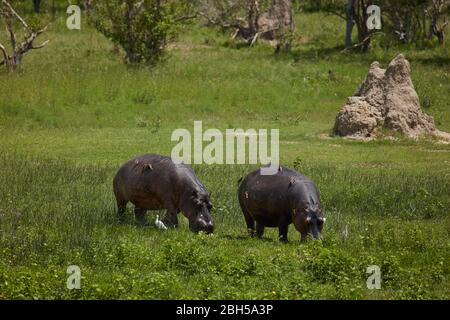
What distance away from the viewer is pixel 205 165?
853 inches

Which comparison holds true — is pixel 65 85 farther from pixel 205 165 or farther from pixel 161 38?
pixel 205 165

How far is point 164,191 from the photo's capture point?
1481 cm

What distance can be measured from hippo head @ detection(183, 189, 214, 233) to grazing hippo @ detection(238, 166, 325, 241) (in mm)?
630

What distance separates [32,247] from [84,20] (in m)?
34.5

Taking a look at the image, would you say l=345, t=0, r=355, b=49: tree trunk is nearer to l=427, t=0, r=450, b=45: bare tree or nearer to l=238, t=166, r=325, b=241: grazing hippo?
l=427, t=0, r=450, b=45: bare tree

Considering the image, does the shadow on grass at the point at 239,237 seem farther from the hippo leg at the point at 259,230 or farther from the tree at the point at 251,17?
the tree at the point at 251,17

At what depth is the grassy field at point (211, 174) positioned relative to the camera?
11.6m

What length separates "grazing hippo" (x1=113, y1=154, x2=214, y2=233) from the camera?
46.7ft

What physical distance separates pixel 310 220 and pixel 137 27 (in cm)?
2392

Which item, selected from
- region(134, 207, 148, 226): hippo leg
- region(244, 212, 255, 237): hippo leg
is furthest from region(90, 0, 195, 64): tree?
region(244, 212, 255, 237): hippo leg

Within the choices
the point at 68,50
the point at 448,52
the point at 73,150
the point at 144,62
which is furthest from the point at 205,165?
the point at 448,52

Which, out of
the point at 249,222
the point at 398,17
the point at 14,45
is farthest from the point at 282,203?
the point at 398,17

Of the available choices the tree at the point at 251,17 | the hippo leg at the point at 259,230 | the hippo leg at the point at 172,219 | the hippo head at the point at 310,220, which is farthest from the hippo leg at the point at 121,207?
Result: the tree at the point at 251,17

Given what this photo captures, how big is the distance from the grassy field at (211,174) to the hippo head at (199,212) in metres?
0.19
